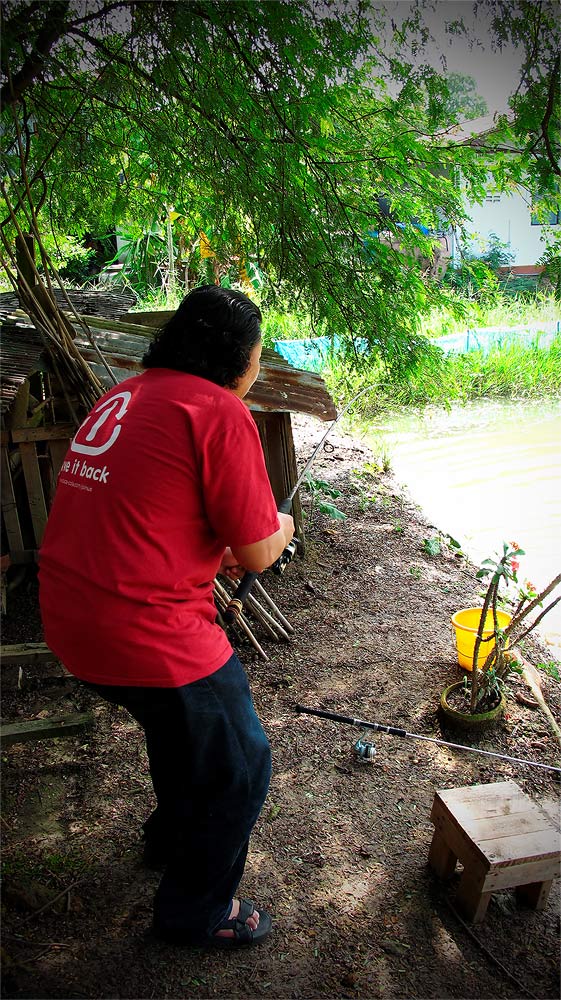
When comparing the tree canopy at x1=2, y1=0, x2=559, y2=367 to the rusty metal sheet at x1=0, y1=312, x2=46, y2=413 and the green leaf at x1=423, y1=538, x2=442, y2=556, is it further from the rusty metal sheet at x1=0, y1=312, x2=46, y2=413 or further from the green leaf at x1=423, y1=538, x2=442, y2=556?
the green leaf at x1=423, y1=538, x2=442, y2=556

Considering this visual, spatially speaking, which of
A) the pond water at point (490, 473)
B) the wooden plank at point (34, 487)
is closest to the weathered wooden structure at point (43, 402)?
the wooden plank at point (34, 487)

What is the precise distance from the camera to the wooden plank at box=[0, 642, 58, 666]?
334cm

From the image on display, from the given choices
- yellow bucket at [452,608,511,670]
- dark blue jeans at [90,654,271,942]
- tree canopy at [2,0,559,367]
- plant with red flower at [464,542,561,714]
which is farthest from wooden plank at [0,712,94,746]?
tree canopy at [2,0,559,367]

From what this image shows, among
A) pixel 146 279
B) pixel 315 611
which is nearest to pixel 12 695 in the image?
pixel 315 611

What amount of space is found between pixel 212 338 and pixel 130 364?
7.31 ft

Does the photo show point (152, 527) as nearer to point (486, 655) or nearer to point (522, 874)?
point (522, 874)

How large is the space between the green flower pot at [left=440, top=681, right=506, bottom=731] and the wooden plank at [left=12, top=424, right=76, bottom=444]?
245 cm

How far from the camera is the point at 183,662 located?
1.71 m

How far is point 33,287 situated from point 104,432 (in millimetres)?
2144

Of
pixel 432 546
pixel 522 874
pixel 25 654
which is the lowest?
pixel 432 546

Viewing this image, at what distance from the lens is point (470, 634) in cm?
369

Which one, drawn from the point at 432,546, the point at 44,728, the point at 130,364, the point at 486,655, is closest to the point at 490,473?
the point at 432,546

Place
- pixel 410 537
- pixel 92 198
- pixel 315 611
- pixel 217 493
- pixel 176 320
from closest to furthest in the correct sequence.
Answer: pixel 217 493
pixel 176 320
pixel 315 611
pixel 92 198
pixel 410 537

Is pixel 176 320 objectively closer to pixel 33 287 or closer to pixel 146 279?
pixel 33 287
